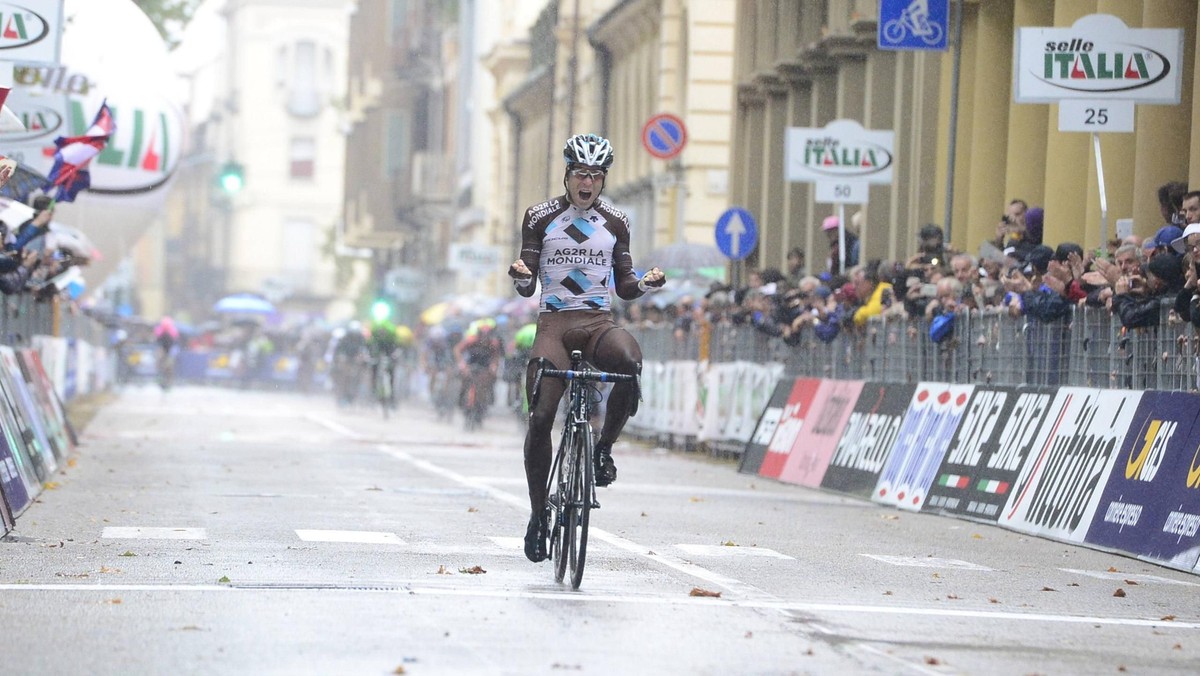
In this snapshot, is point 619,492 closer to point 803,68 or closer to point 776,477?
point 776,477

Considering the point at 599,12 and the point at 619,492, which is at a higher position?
the point at 599,12

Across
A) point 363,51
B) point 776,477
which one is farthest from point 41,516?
point 363,51

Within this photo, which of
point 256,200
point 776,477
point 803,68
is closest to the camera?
point 776,477

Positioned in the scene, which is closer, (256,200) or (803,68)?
(803,68)

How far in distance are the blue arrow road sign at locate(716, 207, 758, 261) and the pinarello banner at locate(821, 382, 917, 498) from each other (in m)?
8.90

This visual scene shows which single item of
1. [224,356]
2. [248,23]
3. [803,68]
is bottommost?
[224,356]

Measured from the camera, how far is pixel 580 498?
11.0 meters

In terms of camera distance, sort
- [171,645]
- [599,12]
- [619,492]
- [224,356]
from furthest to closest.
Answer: [224,356], [599,12], [619,492], [171,645]

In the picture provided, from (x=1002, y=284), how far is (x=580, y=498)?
8321mm

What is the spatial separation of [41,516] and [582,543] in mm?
5379

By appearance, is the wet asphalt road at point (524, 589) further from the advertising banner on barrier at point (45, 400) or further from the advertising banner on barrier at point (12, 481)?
the advertising banner on barrier at point (45, 400)

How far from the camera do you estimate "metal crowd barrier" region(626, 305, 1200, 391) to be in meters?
15.0

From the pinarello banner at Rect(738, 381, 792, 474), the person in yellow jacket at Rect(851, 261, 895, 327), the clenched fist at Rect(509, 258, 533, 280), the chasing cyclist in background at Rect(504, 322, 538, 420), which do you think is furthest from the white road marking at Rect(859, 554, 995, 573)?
the chasing cyclist in background at Rect(504, 322, 538, 420)

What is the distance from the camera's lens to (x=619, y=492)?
1988 centimetres
